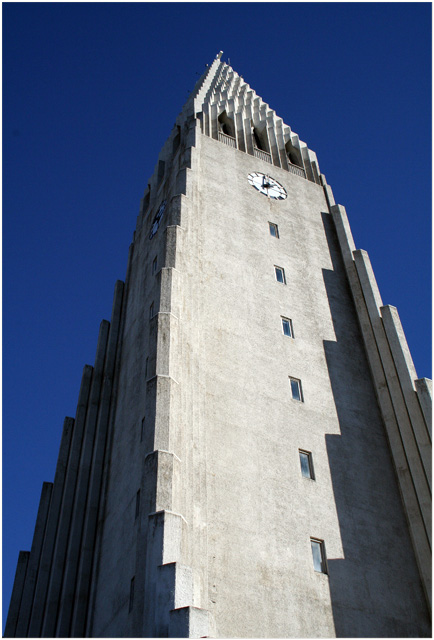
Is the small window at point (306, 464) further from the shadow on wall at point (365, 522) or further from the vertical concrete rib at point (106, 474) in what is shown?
the vertical concrete rib at point (106, 474)

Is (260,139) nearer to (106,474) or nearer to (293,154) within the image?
(293,154)

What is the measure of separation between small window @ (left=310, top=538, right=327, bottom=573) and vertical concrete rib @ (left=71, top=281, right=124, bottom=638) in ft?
26.1

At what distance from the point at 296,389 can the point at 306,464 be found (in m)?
3.13

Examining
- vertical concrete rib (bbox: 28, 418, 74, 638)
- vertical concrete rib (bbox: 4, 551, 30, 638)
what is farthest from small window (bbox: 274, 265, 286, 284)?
vertical concrete rib (bbox: 4, 551, 30, 638)

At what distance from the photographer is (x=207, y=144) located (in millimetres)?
35844

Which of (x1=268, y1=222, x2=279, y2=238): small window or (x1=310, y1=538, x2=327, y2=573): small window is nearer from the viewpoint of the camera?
(x1=310, y1=538, x2=327, y2=573): small window

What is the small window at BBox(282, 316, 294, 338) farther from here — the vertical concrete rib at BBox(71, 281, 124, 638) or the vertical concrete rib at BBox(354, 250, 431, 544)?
the vertical concrete rib at BBox(71, 281, 124, 638)

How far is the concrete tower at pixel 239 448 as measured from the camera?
63.3 ft

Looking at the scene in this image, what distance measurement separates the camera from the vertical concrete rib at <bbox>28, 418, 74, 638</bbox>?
82.1ft

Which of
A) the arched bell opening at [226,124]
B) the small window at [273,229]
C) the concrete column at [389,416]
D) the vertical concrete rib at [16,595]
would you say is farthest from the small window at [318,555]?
the arched bell opening at [226,124]

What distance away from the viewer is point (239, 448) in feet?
73.6

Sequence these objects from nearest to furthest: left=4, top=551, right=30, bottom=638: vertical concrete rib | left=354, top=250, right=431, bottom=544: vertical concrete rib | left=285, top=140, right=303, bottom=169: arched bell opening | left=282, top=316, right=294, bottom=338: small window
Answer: left=354, top=250, right=431, bottom=544: vertical concrete rib < left=4, top=551, right=30, bottom=638: vertical concrete rib < left=282, top=316, right=294, bottom=338: small window < left=285, top=140, right=303, bottom=169: arched bell opening

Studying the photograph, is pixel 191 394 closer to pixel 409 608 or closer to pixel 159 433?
pixel 159 433

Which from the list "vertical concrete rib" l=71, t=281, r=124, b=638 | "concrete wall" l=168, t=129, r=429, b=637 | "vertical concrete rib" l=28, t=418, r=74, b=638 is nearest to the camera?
"concrete wall" l=168, t=129, r=429, b=637
